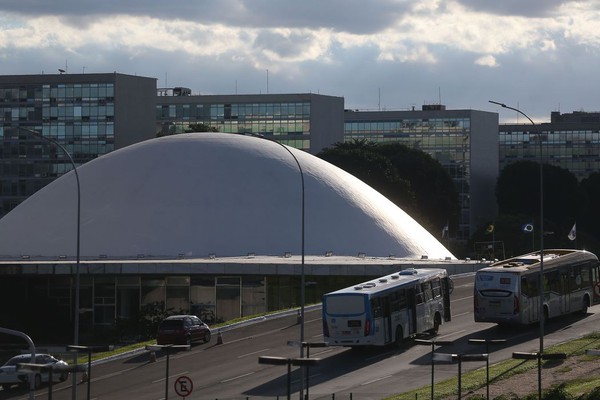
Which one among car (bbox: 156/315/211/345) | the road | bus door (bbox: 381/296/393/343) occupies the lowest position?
the road

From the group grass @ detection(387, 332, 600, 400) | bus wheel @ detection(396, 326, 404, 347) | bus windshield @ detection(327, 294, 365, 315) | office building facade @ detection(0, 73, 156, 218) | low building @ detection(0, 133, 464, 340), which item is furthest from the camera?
office building facade @ detection(0, 73, 156, 218)

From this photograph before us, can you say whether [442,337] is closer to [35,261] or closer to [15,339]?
[15,339]

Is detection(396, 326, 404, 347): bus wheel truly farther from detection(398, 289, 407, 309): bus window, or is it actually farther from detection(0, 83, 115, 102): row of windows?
detection(0, 83, 115, 102): row of windows

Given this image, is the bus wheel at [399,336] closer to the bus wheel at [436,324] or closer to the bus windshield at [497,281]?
the bus wheel at [436,324]

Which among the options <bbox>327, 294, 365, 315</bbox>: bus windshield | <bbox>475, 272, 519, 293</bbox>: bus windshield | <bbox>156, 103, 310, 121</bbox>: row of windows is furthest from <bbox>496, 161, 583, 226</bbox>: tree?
<bbox>327, 294, 365, 315</bbox>: bus windshield

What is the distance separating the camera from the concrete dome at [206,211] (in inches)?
3819

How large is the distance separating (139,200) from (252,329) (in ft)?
105

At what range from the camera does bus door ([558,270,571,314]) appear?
225ft

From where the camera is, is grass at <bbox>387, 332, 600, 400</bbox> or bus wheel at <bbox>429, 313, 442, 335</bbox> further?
bus wheel at <bbox>429, 313, 442, 335</bbox>

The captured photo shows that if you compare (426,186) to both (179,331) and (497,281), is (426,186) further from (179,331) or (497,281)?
(179,331)

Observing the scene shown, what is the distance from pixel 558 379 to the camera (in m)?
49.9

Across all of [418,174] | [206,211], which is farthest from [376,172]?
[206,211]

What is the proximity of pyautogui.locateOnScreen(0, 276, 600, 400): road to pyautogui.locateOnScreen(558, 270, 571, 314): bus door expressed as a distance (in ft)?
2.38

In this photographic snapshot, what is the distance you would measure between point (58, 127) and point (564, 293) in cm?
10570
